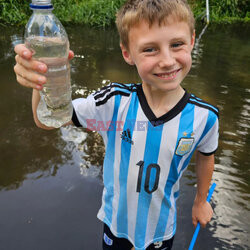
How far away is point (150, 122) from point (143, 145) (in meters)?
0.13

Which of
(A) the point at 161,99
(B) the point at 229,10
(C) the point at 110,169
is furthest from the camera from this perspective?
(B) the point at 229,10

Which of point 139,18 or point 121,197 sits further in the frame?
point 121,197

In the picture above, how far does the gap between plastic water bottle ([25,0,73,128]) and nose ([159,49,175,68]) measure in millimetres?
434

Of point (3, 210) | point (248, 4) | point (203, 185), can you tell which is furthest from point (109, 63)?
point (248, 4)

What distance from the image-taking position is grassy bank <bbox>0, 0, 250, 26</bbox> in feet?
27.4

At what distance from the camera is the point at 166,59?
4.14 ft

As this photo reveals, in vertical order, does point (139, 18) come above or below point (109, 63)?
above

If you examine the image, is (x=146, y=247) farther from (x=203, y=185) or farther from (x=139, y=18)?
(x=139, y=18)

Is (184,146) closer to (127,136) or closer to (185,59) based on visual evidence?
(127,136)

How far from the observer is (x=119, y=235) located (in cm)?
159

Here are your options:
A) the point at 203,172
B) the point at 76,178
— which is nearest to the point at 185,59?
the point at 203,172

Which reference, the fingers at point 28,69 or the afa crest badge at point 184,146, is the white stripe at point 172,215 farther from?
the fingers at point 28,69

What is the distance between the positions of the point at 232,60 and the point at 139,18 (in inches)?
206

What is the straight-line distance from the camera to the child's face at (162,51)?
4.11ft
